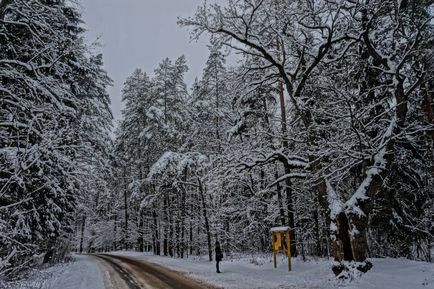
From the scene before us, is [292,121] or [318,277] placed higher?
[292,121]

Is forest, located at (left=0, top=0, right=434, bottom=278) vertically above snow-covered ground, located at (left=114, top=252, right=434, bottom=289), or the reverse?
forest, located at (left=0, top=0, right=434, bottom=278)

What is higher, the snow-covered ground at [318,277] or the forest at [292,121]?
the forest at [292,121]

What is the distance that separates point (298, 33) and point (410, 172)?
24.5 ft

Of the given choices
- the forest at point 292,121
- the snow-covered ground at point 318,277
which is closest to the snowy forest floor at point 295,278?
the snow-covered ground at point 318,277

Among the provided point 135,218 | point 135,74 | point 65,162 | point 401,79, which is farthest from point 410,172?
point 135,218

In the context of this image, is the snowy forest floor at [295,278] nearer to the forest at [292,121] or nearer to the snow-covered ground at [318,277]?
the snow-covered ground at [318,277]

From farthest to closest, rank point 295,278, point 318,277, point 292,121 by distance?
point 292,121 → point 295,278 → point 318,277

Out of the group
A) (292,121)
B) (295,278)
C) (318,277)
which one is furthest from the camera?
(292,121)

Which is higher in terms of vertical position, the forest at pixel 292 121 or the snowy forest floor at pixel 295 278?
the forest at pixel 292 121

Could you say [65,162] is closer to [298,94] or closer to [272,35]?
[298,94]

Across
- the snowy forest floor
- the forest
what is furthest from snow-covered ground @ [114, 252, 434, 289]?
the forest

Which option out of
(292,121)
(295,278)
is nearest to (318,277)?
(295,278)

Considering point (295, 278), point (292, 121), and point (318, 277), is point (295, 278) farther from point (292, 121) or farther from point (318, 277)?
point (292, 121)

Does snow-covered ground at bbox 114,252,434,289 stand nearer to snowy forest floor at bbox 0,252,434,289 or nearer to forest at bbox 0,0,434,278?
snowy forest floor at bbox 0,252,434,289
